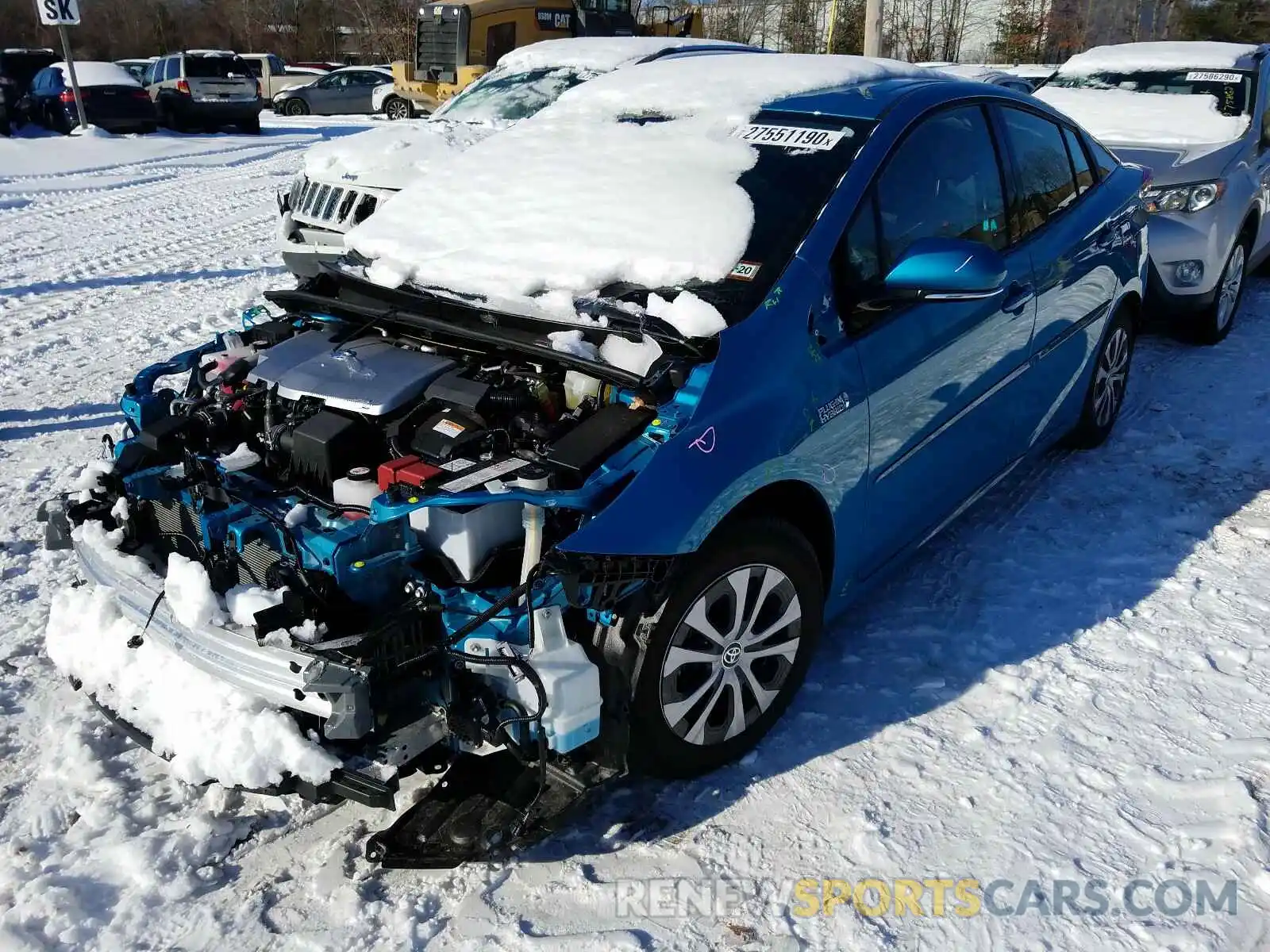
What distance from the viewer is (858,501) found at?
322 cm

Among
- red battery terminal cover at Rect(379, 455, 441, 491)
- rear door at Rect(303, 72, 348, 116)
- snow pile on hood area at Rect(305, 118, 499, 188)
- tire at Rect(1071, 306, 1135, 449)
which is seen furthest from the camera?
rear door at Rect(303, 72, 348, 116)

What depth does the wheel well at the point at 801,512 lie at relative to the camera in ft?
9.55

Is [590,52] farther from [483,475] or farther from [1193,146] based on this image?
[483,475]

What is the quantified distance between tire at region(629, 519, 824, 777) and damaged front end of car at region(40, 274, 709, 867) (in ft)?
0.34

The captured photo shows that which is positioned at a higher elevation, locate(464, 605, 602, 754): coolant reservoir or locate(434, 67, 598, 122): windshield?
locate(434, 67, 598, 122): windshield

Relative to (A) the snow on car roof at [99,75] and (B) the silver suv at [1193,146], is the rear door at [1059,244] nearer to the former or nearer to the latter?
(B) the silver suv at [1193,146]

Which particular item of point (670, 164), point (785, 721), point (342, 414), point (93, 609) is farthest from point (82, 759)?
point (670, 164)

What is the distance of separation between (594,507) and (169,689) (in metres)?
1.29

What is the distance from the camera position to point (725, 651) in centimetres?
291

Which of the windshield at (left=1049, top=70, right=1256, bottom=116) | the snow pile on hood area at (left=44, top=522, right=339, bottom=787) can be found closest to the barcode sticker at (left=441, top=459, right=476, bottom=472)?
the snow pile on hood area at (left=44, top=522, right=339, bottom=787)

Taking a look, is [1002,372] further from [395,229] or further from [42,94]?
[42,94]

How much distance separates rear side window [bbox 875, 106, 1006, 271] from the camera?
332cm

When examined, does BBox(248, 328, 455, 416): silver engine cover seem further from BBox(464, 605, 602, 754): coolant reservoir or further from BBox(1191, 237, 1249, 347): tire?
BBox(1191, 237, 1249, 347): tire

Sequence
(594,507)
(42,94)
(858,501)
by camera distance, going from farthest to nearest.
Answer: (42,94)
(858,501)
(594,507)
